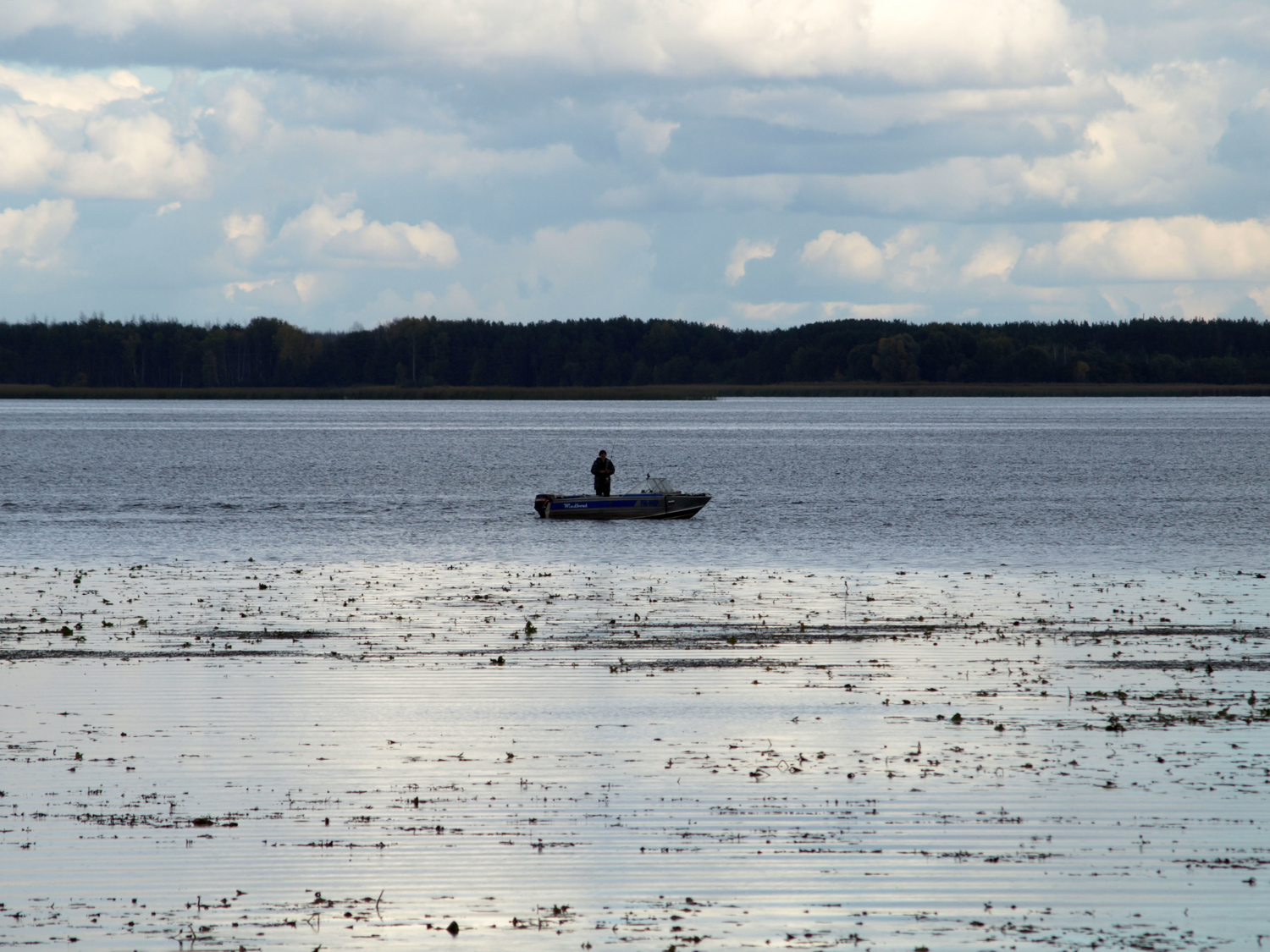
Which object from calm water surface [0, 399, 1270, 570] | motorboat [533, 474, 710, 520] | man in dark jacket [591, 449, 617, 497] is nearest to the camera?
calm water surface [0, 399, 1270, 570]

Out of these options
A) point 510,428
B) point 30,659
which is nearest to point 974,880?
point 30,659

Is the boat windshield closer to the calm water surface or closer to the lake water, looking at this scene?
the calm water surface

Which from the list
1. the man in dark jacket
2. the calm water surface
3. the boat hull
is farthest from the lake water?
the man in dark jacket

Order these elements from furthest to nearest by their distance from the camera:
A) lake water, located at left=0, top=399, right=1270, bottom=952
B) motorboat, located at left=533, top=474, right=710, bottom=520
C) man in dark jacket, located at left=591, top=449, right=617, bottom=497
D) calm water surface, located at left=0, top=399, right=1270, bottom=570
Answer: man in dark jacket, located at left=591, top=449, right=617, bottom=497 → motorboat, located at left=533, top=474, right=710, bottom=520 → calm water surface, located at left=0, top=399, right=1270, bottom=570 → lake water, located at left=0, top=399, right=1270, bottom=952

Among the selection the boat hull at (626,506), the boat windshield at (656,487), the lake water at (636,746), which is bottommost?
the lake water at (636,746)

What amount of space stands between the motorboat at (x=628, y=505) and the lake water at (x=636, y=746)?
11.1 metres

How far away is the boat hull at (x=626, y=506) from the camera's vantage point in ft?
177

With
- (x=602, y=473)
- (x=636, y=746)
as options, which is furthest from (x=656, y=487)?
(x=636, y=746)

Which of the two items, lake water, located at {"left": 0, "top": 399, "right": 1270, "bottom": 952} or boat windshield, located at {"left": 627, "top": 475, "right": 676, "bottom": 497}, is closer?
lake water, located at {"left": 0, "top": 399, "right": 1270, "bottom": 952}

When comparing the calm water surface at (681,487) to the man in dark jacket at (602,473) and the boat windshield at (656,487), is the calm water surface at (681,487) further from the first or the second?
the man in dark jacket at (602,473)

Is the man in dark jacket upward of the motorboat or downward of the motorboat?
upward

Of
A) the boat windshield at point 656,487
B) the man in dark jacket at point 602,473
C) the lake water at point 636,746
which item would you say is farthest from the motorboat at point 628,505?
the lake water at point 636,746

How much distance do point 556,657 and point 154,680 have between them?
573cm

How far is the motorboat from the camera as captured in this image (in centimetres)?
5381
